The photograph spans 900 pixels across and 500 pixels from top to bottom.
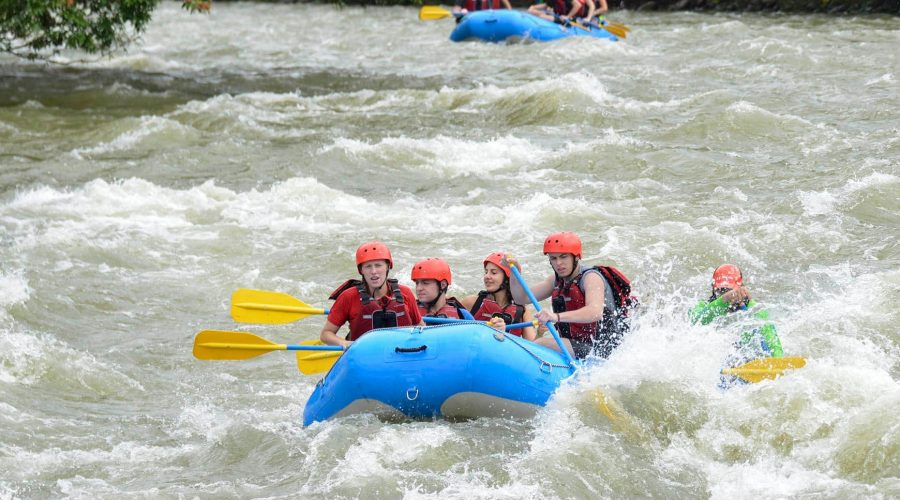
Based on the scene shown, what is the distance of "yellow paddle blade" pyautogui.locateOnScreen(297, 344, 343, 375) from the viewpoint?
26.6 feet

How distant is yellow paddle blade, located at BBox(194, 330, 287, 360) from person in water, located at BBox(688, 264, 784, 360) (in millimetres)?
2803

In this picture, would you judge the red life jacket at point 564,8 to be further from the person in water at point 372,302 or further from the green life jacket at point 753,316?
the person in water at point 372,302

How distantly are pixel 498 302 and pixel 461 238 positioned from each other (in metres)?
3.66

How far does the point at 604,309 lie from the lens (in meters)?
7.99

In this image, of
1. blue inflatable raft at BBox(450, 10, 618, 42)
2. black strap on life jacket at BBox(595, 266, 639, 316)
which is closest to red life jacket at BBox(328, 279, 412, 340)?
black strap on life jacket at BBox(595, 266, 639, 316)

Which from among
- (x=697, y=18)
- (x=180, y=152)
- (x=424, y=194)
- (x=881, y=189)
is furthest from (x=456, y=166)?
(x=697, y=18)

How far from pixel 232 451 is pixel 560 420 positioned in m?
1.88

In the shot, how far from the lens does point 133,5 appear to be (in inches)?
664

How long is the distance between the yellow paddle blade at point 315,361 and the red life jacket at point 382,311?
34cm

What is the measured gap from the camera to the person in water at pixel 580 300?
7.89 meters

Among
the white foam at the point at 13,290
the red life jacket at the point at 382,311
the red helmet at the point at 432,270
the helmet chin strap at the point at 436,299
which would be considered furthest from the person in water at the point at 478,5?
the red life jacket at the point at 382,311

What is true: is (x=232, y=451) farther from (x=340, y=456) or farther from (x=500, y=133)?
(x=500, y=133)

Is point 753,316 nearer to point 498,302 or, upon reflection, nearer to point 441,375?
point 498,302

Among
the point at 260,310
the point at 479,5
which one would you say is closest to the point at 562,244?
the point at 260,310
